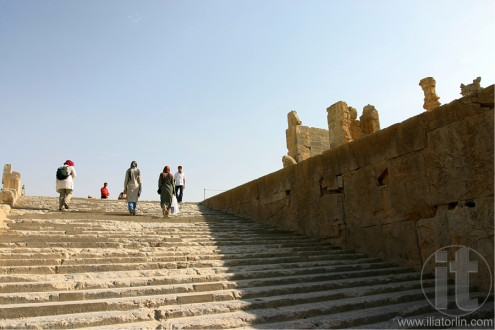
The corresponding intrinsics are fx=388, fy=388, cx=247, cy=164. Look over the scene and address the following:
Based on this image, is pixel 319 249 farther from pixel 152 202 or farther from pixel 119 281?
pixel 152 202

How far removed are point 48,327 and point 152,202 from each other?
27.6 ft

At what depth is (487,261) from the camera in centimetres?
442

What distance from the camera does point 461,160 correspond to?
4.76m

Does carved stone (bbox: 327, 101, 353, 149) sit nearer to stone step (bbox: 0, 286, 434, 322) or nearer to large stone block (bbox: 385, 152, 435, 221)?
large stone block (bbox: 385, 152, 435, 221)

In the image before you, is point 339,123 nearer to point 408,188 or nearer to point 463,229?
point 408,188

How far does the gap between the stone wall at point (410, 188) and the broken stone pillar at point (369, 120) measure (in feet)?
22.3

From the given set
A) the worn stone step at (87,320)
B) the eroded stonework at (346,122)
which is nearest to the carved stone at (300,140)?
the eroded stonework at (346,122)

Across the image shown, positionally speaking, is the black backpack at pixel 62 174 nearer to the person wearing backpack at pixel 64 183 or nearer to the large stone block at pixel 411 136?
the person wearing backpack at pixel 64 183

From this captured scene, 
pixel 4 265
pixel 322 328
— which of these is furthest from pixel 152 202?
pixel 322 328

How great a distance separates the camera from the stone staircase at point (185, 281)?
3.32 m

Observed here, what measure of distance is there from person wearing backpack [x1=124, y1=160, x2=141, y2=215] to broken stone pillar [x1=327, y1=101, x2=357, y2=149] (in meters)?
6.88

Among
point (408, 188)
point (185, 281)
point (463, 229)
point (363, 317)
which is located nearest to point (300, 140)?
point (408, 188)

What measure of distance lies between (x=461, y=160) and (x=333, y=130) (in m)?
8.33

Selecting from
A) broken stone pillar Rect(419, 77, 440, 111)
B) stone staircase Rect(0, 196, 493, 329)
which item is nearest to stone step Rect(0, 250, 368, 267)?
stone staircase Rect(0, 196, 493, 329)
